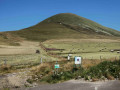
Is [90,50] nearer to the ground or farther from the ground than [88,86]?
farther from the ground

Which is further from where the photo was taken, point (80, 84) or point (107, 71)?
point (107, 71)

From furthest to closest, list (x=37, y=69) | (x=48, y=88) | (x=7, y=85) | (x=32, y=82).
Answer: (x=37, y=69) → (x=32, y=82) → (x=7, y=85) → (x=48, y=88)

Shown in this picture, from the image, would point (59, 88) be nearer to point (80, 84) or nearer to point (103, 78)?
point (80, 84)

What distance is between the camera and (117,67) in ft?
63.6

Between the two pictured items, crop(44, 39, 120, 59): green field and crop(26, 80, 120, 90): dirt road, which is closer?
Answer: crop(26, 80, 120, 90): dirt road

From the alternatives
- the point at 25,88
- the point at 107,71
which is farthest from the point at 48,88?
the point at 107,71

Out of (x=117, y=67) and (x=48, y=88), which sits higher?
(x=117, y=67)

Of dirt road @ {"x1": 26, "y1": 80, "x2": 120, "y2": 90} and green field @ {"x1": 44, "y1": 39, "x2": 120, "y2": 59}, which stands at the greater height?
green field @ {"x1": 44, "y1": 39, "x2": 120, "y2": 59}

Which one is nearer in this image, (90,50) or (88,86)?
(88,86)

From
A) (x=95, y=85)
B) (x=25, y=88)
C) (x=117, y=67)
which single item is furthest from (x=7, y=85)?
(x=117, y=67)

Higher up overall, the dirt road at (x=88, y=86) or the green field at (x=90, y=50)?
the green field at (x=90, y=50)

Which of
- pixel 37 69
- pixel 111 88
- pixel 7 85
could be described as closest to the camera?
pixel 111 88

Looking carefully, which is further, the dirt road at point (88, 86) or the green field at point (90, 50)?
the green field at point (90, 50)

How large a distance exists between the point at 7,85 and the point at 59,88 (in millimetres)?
4967
